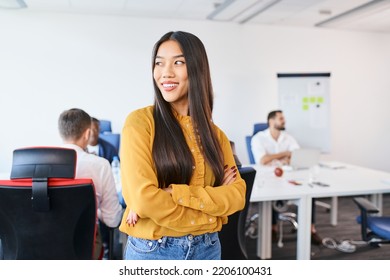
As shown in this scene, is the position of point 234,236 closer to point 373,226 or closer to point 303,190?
point 303,190

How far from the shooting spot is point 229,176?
3.60 ft

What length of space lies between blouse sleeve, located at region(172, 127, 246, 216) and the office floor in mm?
2207

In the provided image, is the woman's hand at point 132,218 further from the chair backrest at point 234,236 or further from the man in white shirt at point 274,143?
the man in white shirt at point 274,143

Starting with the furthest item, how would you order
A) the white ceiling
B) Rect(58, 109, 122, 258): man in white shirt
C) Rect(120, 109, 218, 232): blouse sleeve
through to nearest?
the white ceiling, Rect(58, 109, 122, 258): man in white shirt, Rect(120, 109, 218, 232): blouse sleeve

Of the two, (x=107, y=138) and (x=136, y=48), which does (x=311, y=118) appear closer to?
(x=136, y=48)

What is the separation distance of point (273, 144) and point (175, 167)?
10.6 ft

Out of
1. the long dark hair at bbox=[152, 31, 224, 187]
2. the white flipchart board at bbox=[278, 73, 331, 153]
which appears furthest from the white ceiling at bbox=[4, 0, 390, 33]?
the long dark hair at bbox=[152, 31, 224, 187]

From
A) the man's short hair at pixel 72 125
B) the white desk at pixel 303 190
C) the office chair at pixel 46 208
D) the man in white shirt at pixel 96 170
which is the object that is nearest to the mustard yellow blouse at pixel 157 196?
the office chair at pixel 46 208

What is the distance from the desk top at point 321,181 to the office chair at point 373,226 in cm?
18

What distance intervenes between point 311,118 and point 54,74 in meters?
3.81

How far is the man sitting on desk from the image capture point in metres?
3.79

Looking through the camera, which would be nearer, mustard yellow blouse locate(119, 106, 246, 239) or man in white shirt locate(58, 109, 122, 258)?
mustard yellow blouse locate(119, 106, 246, 239)

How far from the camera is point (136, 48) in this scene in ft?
16.4

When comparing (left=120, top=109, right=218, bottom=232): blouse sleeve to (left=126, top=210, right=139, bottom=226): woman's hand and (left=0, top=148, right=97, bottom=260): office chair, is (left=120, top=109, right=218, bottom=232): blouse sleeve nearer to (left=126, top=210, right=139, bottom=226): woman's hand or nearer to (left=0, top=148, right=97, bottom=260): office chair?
(left=126, top=210, right=139, bottom=226): woman's hand
